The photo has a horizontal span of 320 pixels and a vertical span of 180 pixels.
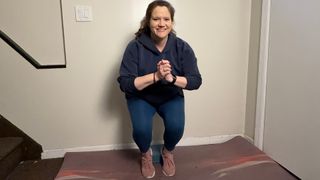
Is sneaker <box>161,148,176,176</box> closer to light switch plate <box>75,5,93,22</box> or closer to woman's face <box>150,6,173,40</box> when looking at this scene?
woman's face <box>150,6,173,40</box>

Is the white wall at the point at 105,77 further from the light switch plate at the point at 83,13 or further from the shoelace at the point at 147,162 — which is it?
the shoelace at the point at 147,162

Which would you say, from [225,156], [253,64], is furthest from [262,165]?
[253,64]

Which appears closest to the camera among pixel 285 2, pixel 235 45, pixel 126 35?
pixel 285 2

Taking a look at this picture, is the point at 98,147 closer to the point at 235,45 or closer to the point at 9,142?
the point at 9,142

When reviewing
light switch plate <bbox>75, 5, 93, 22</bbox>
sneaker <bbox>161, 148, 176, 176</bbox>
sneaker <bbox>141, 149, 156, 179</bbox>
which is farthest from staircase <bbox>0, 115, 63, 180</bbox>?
light switch plate <bbox>75, 5, 93, 22</bbox>

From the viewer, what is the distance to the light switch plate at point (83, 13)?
1.93 meters

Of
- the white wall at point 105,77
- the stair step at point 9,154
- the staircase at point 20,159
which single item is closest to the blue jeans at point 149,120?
the white wall at point 105,77

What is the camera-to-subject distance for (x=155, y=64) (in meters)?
1.74

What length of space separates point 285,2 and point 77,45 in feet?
4.37

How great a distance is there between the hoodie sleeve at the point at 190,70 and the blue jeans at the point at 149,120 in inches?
6.0

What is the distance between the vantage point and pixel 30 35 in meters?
1.95

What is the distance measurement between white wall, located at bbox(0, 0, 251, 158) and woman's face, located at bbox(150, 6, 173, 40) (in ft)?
1.20

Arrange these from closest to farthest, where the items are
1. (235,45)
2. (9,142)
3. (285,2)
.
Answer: (285,2) → (9,142) → (235,45)

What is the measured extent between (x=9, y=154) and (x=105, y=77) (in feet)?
2.51
